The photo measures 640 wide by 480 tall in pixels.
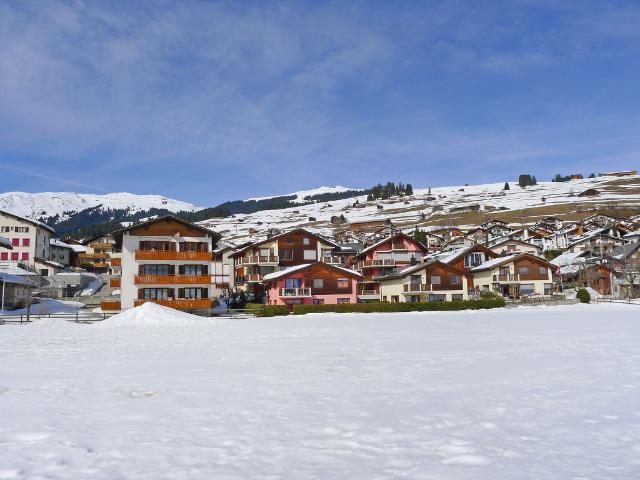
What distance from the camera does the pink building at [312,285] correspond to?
67000 millimetres

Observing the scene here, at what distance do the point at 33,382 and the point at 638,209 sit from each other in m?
212

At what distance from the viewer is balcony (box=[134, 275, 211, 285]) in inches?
2206

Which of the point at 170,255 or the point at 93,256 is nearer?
the point at 170,255

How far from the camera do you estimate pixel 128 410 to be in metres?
10.9

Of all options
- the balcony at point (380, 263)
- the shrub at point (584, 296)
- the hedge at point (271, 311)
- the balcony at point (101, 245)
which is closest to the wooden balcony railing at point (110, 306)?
the hedge at point (271, 311)

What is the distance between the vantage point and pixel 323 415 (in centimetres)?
1064

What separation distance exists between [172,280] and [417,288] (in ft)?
123

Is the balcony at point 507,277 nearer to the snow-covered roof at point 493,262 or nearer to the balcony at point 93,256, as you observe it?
the snow-covered roof at point 493,262

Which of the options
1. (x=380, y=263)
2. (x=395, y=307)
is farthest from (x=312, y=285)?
(x=380, y=263)

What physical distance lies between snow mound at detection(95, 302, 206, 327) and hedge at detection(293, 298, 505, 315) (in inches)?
660

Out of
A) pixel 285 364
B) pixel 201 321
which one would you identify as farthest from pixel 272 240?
pixel 285 364

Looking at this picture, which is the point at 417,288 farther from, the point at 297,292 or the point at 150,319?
the point at 150,319

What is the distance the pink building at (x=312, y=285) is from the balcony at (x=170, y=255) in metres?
12.5

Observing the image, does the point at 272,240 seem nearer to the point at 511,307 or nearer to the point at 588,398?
the point at 511,307
